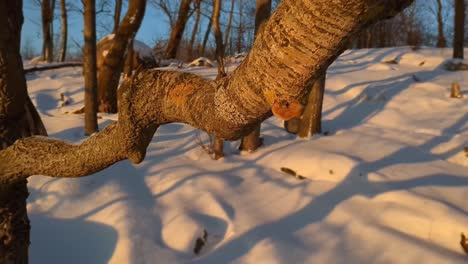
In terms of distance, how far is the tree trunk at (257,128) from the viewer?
576 centimetres

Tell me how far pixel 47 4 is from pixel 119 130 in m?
17.6

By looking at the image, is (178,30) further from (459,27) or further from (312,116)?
(459,27)

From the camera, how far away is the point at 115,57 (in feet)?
27.5

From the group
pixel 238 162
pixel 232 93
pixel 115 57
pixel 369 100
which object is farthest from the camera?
pixel 369 100

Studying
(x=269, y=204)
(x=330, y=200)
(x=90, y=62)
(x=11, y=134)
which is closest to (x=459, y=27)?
(x=330, y=200)

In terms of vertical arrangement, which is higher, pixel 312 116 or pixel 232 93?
pixel 232 93

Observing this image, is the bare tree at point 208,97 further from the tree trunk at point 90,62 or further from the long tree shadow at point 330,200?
the tree trunk at point 90,62

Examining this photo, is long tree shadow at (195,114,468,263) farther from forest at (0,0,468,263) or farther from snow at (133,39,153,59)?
snow at (133,39,153,59)

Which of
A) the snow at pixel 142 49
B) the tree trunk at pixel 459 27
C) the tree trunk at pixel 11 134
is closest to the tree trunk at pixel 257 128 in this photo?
the tree trunk at pixel 11 134

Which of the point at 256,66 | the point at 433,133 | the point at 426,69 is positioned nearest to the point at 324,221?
the point at 256,66

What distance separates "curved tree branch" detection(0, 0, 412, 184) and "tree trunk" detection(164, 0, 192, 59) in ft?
34.5

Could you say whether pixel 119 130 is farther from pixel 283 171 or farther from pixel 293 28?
pixel 283 171

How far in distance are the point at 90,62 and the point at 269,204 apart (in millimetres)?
4021

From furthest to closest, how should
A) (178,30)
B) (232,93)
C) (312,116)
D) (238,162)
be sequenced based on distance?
1. (178,30)
2. (312,116)
3. (238,162)
4. (232,93)
